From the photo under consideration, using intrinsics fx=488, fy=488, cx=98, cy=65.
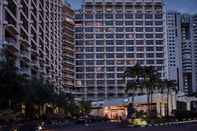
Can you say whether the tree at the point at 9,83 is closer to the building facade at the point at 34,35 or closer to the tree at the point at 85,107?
the building facade at the point at 34,35

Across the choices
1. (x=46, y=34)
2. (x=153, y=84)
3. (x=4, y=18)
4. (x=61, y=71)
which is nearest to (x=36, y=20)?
(x=46, y=34)

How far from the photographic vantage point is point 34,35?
126000 mm

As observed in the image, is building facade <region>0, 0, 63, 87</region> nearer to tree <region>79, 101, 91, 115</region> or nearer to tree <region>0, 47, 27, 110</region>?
tree <region>79, 101, 91, 115</region>

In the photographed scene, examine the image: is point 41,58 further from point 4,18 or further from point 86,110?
point 4,18

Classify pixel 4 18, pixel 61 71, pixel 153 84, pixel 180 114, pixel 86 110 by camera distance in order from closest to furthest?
pixel 4 18 → pixel 180 114 → pixel 153 84 → pixel 86 110 → pixel 61 71

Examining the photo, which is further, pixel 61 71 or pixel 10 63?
pixel 61 71

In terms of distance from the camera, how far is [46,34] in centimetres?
15338

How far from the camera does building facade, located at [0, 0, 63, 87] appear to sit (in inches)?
3531

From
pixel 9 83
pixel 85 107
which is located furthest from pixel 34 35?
pixel 9 83

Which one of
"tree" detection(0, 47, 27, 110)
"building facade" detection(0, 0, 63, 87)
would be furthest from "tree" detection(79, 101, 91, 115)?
"tree" detection(0, 47, 27, 110)

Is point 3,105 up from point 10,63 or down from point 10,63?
down

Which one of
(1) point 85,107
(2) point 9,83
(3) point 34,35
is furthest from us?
(1) point 85,107

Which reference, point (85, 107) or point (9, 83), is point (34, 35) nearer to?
point (85, 107)

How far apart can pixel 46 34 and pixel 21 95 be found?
295ft
